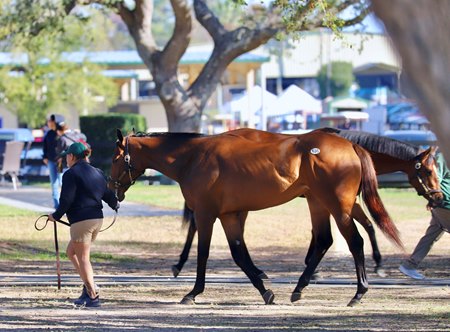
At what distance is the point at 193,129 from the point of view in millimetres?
29641

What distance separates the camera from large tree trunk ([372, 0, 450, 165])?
11.3 feet

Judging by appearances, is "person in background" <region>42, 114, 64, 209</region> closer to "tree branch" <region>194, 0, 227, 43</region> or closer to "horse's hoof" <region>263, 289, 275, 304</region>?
"tree branch" <region>194, 0, 227, 43</region>

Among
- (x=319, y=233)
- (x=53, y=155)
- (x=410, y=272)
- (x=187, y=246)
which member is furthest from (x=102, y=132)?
(x=319, y=233)

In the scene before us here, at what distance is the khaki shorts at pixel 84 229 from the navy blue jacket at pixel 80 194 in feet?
0.14

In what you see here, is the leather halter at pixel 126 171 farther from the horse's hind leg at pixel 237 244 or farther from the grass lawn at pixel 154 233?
the grass lawn at pixel 154 233

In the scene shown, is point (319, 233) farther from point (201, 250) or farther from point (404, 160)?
point (404, 160)

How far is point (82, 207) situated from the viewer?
33.5ft

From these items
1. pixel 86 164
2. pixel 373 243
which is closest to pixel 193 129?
pixel 373 243

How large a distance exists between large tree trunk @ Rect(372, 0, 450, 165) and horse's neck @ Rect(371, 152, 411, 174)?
8924mm

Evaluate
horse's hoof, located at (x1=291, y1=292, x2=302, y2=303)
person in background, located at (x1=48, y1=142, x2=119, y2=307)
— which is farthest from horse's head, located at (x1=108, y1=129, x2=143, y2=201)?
horse's hoof, located at (x1=291, y1=292, x2=302, y2=303)

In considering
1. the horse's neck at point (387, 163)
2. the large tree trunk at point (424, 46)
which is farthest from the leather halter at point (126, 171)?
the large tree trunk at point (424, 46)

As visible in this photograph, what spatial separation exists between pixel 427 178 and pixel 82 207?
478 centimetres

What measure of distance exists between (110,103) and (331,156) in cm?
4461

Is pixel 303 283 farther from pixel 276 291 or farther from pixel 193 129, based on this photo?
pixel 193 129
